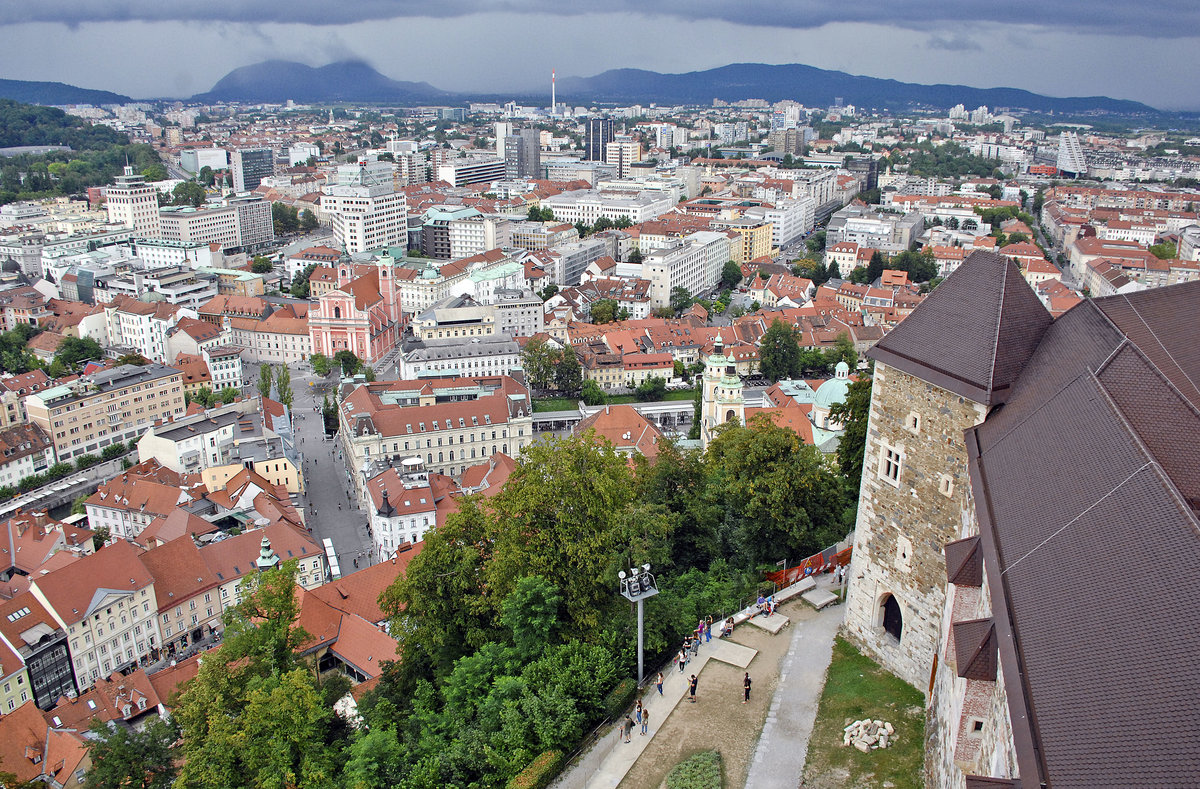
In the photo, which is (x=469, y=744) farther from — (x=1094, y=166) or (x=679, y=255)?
(x=1094, y=166)

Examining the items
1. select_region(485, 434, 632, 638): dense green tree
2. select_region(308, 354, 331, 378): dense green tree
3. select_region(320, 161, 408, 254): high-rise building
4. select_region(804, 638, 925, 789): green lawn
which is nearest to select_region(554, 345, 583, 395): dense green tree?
select_region(308, 354, 331, 378): dense green tree

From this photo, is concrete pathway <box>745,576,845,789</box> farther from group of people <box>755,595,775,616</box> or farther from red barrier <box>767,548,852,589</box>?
red barrier <box>767,548,852,589</box>

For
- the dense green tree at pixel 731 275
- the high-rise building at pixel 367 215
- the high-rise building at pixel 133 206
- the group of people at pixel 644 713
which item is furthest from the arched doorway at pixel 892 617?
the high-rise building at pixel 133 206

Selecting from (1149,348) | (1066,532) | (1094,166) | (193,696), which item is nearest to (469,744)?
(193,696)

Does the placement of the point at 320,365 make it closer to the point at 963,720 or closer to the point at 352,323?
the point at 352,323

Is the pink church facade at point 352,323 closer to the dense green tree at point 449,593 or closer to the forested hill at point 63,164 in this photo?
the dense green tree at point 449,593
